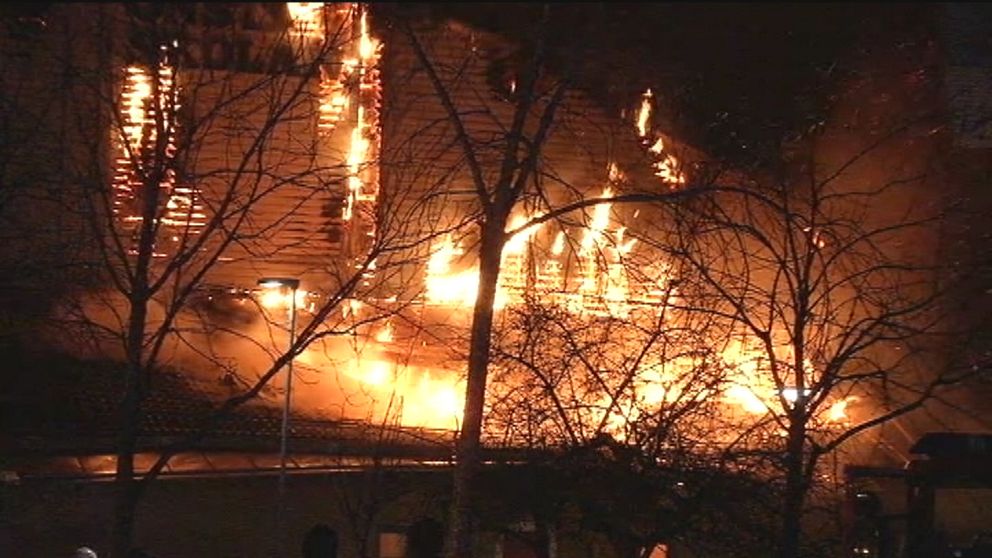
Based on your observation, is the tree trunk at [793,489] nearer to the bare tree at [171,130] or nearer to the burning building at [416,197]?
the burning building at [416,197]

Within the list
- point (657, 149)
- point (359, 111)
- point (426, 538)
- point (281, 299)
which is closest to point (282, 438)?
point (426, 538)

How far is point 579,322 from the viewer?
38.8ft

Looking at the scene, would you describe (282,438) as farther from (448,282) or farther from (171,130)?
(171,130)

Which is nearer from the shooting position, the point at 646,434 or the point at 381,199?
the point at 646,434

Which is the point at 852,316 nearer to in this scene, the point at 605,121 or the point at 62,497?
the point at 605,121

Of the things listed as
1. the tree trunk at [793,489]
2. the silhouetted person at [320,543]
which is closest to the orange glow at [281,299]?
the silhouetted person at [320,543]

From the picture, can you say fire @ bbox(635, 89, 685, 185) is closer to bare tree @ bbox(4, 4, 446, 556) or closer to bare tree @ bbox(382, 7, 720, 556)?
bare tree @ bbox(382, 7, 720, 556)

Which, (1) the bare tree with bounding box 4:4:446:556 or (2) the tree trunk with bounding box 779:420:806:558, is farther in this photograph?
(2) the tree trunk with bounding box 779:420:806:558

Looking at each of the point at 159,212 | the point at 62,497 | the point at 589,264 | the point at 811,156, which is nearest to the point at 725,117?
the point at 811,156

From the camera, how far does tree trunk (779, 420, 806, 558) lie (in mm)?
10930

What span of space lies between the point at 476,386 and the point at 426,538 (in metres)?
3.87

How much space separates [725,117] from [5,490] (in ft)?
26.5

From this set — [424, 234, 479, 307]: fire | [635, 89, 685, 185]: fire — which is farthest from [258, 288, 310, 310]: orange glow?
[635, 89, 685, 185]: fire

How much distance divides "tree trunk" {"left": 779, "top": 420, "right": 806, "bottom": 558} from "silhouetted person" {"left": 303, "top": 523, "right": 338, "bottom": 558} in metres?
5.00
